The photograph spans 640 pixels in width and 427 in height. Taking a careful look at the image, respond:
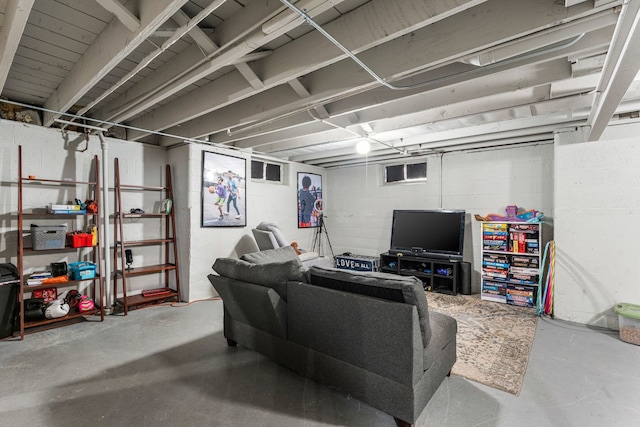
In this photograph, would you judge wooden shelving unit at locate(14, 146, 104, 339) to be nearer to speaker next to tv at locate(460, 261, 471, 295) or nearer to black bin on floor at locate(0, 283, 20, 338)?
black bin on floor at locate(0, 283, 20, 338)

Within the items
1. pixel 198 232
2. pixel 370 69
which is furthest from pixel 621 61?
pixel 198 232

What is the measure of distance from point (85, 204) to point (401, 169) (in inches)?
202

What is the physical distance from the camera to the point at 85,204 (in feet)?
12.1

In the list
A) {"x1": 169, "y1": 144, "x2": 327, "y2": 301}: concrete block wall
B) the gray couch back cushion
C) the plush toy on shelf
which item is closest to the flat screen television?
the plush toy on shelf

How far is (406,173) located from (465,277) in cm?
220

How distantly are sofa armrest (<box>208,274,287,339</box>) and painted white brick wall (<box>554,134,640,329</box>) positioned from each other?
3.52m

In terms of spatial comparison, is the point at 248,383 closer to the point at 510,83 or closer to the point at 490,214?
the point at 510,83

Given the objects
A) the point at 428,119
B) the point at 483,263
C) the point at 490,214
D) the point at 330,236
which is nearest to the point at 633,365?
the point at 483,263

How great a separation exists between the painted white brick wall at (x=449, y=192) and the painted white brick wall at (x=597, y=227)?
2.93ft

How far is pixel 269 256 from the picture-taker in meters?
3.81

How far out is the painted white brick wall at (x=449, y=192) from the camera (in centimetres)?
454

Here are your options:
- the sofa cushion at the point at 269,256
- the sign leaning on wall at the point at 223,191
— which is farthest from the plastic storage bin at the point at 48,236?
the sofa cushion at the point at 269,256

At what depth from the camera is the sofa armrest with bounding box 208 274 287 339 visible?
2348 mm

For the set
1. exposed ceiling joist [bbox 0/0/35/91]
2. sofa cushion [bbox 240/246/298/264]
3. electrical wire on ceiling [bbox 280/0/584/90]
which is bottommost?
sofa cushion [bbox 240/246/298/264]
